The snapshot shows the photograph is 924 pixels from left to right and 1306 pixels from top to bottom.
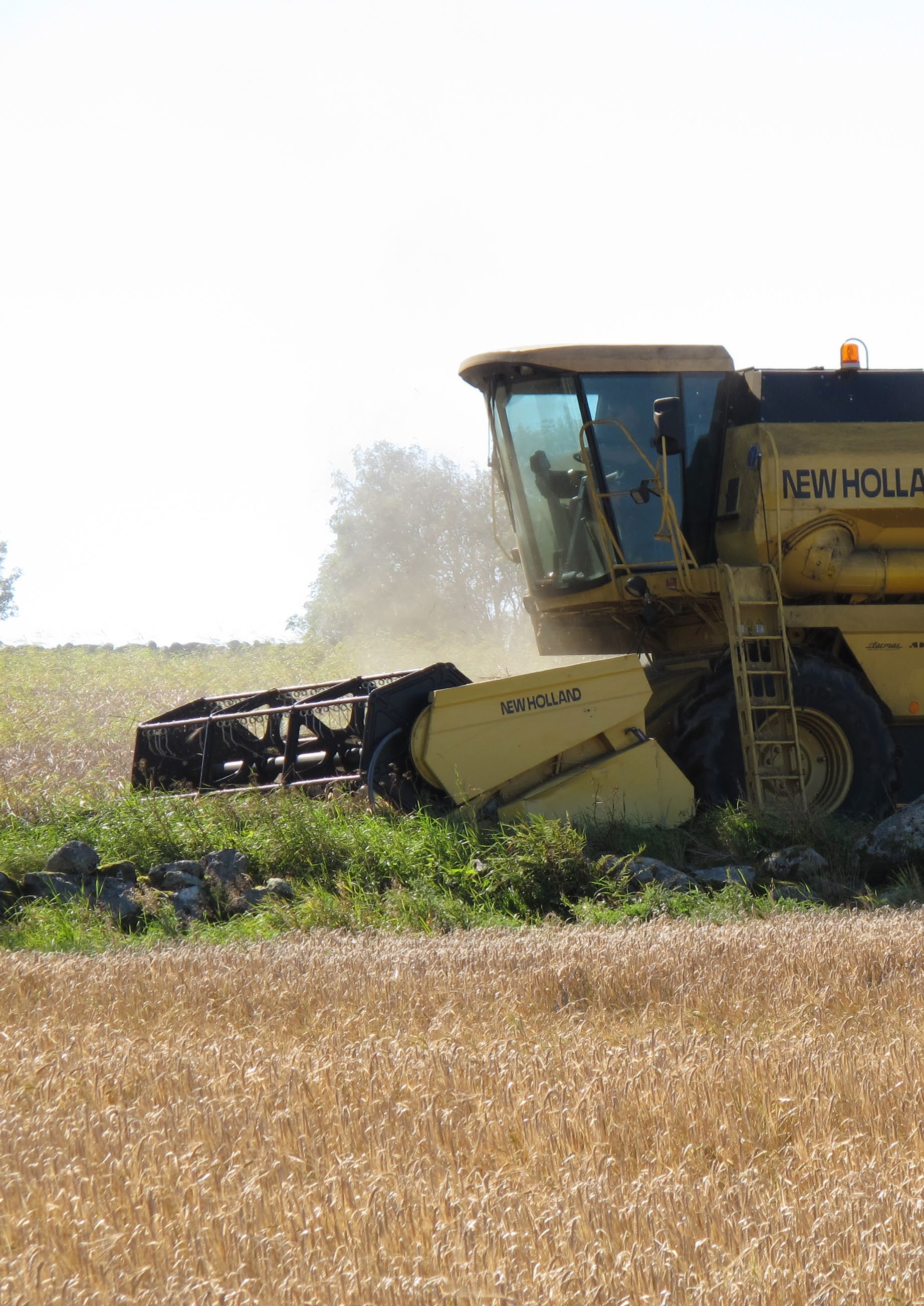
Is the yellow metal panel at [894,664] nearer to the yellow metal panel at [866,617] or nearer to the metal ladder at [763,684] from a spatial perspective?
the yellow metal panel at [866,617]

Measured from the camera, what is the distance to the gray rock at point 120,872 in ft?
20.6

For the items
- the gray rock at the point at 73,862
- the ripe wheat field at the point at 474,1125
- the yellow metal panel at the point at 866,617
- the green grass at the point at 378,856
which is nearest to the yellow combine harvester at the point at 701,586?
the yellow metal panel at the point at 866,617

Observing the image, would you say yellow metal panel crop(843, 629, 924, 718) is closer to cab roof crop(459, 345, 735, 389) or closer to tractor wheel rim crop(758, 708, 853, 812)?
tractor wheel rim crop(758, 708, 853, 812)

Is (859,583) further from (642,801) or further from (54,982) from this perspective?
(54,982)

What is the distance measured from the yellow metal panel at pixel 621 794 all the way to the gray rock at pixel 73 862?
2144 mm

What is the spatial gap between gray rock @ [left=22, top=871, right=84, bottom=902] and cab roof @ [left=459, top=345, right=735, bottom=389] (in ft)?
13.8

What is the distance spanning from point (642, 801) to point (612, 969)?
9.79 feet

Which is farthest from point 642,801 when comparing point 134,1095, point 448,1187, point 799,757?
point 448,1187

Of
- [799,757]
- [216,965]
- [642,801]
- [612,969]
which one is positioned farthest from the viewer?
[799,757]

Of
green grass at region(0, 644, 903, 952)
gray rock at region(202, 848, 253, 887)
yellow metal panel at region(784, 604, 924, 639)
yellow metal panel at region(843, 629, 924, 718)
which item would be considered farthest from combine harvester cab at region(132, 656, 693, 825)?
yellow metal panel at region(843, 629, 924, 718)

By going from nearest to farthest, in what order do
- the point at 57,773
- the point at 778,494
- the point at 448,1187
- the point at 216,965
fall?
the point at 448,1187, the point at 216,965, the point at 778,494, the point at 57,773

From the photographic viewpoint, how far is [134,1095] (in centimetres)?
310

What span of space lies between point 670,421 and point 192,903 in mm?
4023

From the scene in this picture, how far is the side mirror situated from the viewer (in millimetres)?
7641
